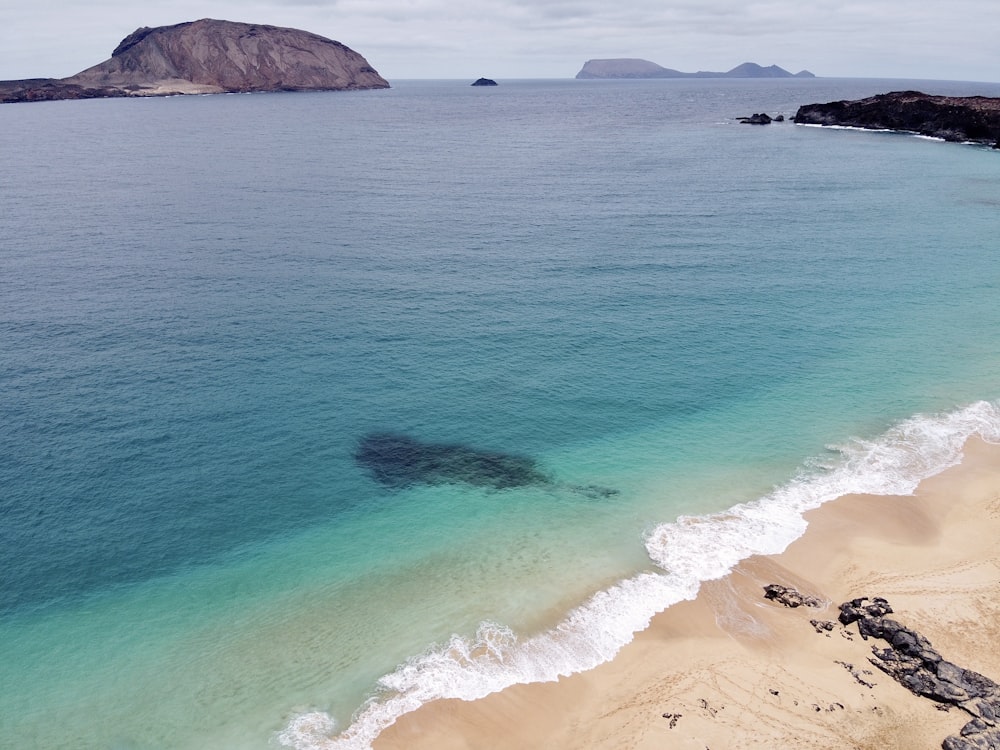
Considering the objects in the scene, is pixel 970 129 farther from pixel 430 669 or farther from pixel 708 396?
pixel 430 669

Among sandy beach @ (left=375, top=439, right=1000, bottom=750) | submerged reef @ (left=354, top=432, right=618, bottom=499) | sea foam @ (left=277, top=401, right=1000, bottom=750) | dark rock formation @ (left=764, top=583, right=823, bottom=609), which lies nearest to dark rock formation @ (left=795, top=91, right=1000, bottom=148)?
sea foam @ (left=277, top=401, right=1000, bottom=750)

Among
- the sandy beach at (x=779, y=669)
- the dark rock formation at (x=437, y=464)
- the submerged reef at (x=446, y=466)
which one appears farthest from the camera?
the dark rock formation at (x=437, y=464)

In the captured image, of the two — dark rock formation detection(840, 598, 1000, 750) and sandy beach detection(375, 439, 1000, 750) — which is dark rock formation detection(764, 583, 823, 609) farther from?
dark rock formation detection(840, 598, 1000, 750)

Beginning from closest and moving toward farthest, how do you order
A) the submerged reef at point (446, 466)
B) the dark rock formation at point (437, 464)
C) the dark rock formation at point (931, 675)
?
the dark rock formation at point (931, 675) → the submerged reef at point (446, 466) → the dark rock formation at point (437, 464)

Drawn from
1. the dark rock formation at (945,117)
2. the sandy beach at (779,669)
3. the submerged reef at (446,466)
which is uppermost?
the dark rock formation at (945,117)

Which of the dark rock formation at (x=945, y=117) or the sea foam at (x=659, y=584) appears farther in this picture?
the dark rock formation at (x=945, y=117)

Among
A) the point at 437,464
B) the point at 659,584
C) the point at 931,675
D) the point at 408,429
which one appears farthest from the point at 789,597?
the point at 408,429

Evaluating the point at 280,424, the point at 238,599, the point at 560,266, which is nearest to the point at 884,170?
the point at 560,266

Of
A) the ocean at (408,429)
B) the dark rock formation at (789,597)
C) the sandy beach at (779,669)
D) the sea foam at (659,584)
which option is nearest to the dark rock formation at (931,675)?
the sandy beach at (779,669)

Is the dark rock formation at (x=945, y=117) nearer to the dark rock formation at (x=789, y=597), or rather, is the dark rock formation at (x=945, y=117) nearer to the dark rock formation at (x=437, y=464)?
the dark rock formation at (x=789, y=597)
